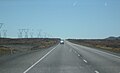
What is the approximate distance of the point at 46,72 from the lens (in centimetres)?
1309

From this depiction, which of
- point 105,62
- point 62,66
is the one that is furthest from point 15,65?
point 105,62

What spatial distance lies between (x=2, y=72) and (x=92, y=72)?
4735mm

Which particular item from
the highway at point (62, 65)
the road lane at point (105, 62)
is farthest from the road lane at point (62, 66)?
the road lane at point (105, 62)

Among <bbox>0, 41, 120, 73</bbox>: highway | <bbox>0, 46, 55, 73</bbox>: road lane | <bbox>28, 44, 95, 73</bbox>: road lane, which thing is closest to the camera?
<bbox>28, 44, 95, 73</bbox>: road lane

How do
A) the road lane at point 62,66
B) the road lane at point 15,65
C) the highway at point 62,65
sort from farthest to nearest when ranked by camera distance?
the road lane at point 15,65, the highway at point 62,65, the road lane at point 62,66

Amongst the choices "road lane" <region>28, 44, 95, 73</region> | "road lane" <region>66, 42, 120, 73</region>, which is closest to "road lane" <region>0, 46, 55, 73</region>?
"road lane" <region>28, 44, 95, 73</region>

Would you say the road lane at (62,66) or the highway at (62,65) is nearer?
the road lane at (62,66)

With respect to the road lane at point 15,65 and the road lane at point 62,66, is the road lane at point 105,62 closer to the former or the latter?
the road lane at point 62,66

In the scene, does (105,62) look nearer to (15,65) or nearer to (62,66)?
(62,66)

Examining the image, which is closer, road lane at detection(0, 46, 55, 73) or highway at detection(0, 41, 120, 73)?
highway at detection(0, 41, 120, 73)

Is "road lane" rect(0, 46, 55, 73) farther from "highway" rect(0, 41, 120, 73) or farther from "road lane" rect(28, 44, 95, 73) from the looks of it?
"road lane" rect(28, 44, 95, 73)

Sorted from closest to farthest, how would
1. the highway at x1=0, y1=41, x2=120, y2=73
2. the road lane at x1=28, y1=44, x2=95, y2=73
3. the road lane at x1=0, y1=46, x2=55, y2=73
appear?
1. the road lane at x1=28, y1=44, x2=95, y2=73
2. the highway at x1=0, y1=41, x2=120, y2=73
3. the road lane at x1=0, y1=46, x2=55, y2=73

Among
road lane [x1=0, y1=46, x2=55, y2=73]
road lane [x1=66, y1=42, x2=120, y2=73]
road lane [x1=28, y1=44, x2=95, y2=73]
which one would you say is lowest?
road lane [x1=0, y1=46, x2=55, y2=73]

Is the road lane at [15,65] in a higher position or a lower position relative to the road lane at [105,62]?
lower
